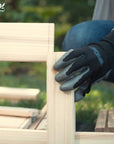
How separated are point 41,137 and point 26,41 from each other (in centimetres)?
36

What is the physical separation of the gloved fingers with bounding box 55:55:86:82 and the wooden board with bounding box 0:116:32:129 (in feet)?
1.41

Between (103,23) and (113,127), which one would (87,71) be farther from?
(103,23)

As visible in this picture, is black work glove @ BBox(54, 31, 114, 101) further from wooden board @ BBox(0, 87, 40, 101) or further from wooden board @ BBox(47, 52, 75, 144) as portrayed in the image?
wooden board @ BBox(0, 87, 40, 101)

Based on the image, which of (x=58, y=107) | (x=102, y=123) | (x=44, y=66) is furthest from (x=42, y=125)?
(x=44, y=66)

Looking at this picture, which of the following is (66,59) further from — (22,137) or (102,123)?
(102,123)

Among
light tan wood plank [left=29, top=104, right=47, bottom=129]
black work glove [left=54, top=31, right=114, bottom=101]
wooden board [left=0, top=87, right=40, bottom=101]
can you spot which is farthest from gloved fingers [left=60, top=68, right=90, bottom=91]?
wooden board [left=0, top=87, right=40, bottom=101]

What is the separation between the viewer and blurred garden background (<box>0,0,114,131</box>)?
7.51 ft

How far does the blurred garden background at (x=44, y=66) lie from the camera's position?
2.29 meters

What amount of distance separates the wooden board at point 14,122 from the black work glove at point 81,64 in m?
0.41

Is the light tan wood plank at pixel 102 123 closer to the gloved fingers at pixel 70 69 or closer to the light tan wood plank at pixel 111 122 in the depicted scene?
the light tan wood plank at pixel 111 122

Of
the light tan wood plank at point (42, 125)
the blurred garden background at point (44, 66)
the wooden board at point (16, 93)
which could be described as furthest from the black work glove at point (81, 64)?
the wooden board at point (16, 93)

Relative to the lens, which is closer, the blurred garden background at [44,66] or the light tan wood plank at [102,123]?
the light tan wood plank at [102,123]

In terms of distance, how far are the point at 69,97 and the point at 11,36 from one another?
0.30m

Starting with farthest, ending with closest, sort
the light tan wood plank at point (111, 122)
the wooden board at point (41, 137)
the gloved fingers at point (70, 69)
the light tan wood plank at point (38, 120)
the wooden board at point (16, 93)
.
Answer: the wooden board at point (16, 93)
the light tan wood plank at point (38, 120)
the light tan wood plank at point (111, 122)
the wooden board at point (41, 137)
the gloved fingers at point (70, 69)
